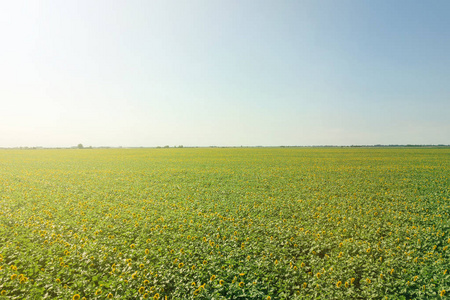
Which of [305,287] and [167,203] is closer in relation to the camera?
[305,287]

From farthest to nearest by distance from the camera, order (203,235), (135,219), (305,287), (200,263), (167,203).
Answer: (167,203), (135,219), (203,235), (200,263), (305,287)

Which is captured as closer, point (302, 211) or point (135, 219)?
point (135, 219)

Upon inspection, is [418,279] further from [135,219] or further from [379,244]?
[135,219]

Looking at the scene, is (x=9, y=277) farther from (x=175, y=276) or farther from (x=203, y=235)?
(x=203, y=235)

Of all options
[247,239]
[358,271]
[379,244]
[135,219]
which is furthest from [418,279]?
[135,219]

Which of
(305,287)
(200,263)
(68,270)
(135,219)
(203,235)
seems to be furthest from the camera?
(135,219)

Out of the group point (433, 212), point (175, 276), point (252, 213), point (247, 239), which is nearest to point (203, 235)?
point (247, 239)

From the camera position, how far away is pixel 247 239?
8352mm

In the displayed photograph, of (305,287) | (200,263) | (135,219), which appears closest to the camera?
(305,287)

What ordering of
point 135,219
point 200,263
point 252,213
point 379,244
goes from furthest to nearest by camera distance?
point 252,213
point 135,219
point 379,244
point 200,263

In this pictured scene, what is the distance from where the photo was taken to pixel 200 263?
22.3 ft

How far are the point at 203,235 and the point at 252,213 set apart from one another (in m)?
3.62

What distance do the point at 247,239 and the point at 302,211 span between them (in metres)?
4.84

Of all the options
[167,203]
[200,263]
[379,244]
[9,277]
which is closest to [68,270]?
[9,277]
